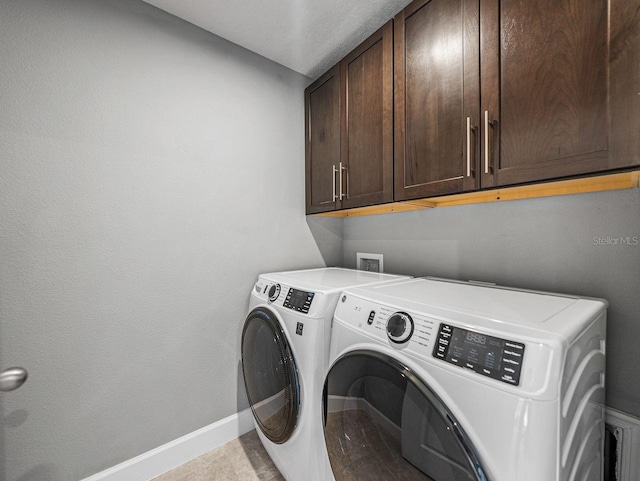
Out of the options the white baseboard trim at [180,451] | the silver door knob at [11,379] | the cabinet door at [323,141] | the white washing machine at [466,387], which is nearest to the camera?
the white washing machine at [466,387]

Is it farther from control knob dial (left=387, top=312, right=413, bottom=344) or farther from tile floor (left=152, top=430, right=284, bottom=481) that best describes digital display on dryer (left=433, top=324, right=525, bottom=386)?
tile floor (left=152, top=430, right=284, bottom=481)

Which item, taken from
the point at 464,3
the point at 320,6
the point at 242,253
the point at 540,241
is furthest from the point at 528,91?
the point at 242,253

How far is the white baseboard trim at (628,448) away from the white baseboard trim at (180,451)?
1735mm

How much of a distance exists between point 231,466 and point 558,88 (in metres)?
2.16

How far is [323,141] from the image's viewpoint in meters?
1.86

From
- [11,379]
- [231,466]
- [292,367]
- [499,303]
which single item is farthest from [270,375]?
[499,303]

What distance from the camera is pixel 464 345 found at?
2.27ft

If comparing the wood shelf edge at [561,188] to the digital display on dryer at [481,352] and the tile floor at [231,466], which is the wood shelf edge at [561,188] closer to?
the digital display on dryer at [481,352]

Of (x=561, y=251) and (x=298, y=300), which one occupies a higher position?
(x=561, y=251)

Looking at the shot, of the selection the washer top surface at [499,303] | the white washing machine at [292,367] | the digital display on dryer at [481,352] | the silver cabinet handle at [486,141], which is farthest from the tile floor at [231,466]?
the silver cabinet handle at [486,141]

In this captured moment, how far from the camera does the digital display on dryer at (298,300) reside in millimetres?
1187

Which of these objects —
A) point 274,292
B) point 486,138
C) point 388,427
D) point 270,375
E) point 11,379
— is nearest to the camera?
point 388,427

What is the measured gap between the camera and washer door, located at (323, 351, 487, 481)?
65 cm

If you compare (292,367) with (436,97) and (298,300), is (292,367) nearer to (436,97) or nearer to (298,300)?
(298,300)
